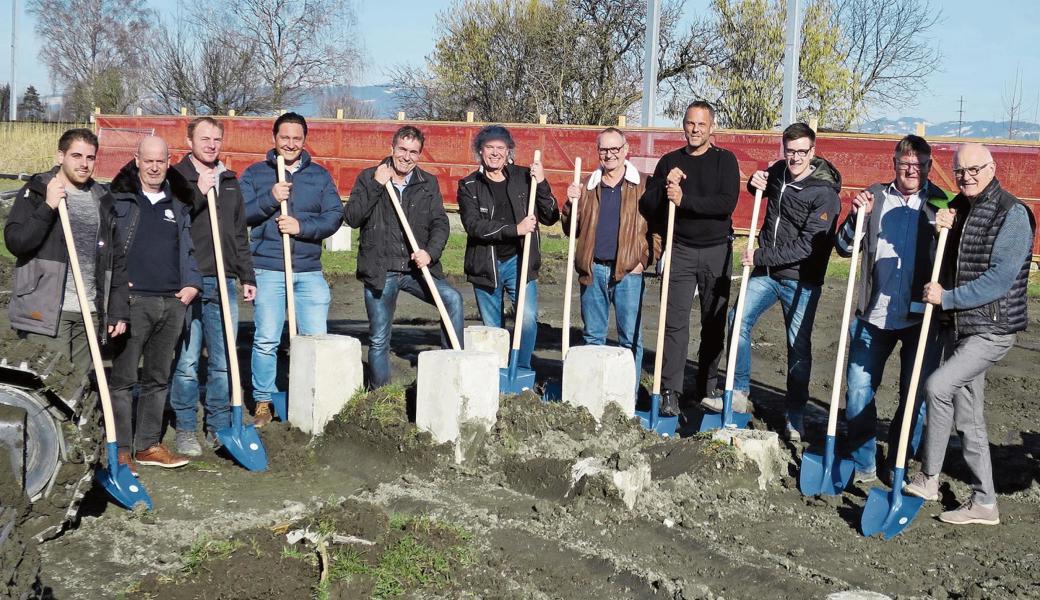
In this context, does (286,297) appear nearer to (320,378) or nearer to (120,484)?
(320,378)

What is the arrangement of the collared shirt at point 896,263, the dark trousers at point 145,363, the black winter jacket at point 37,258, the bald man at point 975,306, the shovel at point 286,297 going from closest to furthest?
the black winter jacket at point 37,258
the bald man at point 975,306
the dark trousers at point 145,363
the collared shirt at point 896,263
the shovel at point 286,297

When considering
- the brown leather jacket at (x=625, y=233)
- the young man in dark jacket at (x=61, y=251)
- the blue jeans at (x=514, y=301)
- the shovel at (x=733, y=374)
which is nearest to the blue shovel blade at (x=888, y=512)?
the shovel at (x=733, y=374)

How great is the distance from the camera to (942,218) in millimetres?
5754

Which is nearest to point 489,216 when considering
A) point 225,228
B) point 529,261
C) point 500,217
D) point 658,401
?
point 500,217

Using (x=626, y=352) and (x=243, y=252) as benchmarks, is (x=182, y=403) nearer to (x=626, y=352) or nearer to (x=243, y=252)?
(x=243, y=252)

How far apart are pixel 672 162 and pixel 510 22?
85.3 ft

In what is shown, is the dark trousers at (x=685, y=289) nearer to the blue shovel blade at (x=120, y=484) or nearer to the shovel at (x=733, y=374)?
the shovel at (x=733, y=374)

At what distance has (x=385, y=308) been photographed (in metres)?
7.26

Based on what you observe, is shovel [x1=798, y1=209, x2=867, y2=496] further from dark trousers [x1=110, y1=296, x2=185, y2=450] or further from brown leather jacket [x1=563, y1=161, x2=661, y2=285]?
dark trousers [x1=110, y1=296, x2=185, y2=450]

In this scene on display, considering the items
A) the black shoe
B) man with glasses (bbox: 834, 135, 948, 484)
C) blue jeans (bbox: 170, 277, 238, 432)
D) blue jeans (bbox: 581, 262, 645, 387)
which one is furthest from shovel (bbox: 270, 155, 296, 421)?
man with glasses (bbox: 834, 135, 948, 484)

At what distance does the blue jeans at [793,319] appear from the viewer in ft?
22.9

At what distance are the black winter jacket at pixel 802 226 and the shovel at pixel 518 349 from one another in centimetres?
159

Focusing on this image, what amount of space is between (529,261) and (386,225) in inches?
41.1

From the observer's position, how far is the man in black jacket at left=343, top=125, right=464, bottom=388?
7180 millimetres
